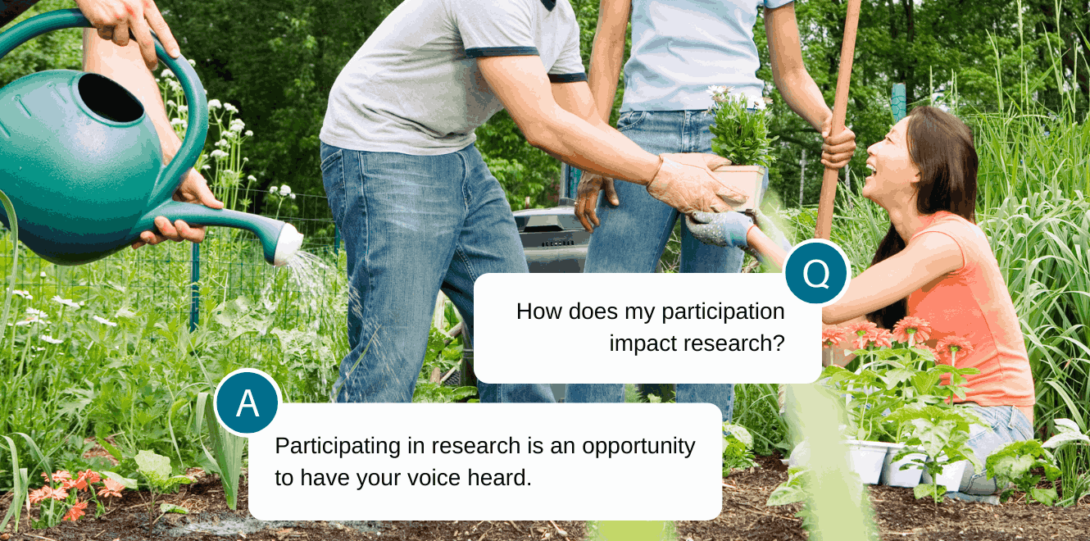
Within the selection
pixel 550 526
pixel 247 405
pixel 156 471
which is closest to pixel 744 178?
pixel 550 526

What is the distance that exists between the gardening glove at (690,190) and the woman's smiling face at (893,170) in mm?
646

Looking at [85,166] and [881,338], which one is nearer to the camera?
[85,166]

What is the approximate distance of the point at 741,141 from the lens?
213cm

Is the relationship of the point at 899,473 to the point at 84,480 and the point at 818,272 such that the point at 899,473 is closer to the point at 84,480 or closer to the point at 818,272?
the point at 818,272

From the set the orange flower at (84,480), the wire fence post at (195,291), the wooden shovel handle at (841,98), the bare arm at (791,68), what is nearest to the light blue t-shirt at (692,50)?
the bare arm at (791,68)

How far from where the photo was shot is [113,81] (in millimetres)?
1218

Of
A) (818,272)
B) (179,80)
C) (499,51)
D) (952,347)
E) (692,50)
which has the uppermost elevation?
(692,50)

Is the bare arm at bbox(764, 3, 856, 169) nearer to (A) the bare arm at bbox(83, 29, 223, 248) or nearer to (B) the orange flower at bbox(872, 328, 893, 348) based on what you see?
(B) the orange flower at bbox(872, 328, 893, 348)

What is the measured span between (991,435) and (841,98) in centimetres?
95

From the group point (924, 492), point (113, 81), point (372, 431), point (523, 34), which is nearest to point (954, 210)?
point (924, 492)

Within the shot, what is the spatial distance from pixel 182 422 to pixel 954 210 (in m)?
2.21

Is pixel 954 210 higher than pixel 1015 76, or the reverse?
pixel 1015 76

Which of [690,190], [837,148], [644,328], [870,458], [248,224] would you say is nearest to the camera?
[248,224]

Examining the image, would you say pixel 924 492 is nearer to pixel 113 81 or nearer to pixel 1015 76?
pixel 113 81
